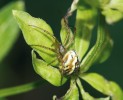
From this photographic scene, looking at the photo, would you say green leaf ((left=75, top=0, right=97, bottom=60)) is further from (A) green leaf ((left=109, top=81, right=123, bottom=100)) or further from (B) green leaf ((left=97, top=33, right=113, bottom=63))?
(A) green leaf ((left=109, top=81, right=123, bottom=100))

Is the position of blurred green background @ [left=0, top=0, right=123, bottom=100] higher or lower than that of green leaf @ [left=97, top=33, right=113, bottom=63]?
lower

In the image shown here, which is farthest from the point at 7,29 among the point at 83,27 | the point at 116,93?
the point at 116,93

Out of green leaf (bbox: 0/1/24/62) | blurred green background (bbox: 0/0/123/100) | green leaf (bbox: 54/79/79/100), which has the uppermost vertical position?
green leaf (bbox: 54/79/79/100)

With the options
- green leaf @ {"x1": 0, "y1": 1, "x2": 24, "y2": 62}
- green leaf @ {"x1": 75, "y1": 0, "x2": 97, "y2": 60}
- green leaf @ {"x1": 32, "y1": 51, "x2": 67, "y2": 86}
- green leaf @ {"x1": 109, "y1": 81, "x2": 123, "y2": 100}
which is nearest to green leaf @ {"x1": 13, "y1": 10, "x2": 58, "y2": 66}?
green leaf @ {"x1": 32, "y1": 51, "x2": 67, "y2": 86}

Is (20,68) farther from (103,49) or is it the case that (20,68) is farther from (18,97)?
(103,49)

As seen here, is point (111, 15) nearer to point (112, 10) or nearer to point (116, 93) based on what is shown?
point (112, 10)

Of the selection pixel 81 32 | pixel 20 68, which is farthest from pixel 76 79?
pixel 20 68

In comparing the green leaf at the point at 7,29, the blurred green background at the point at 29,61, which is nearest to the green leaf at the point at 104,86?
the green leaf at the point at 7,29
